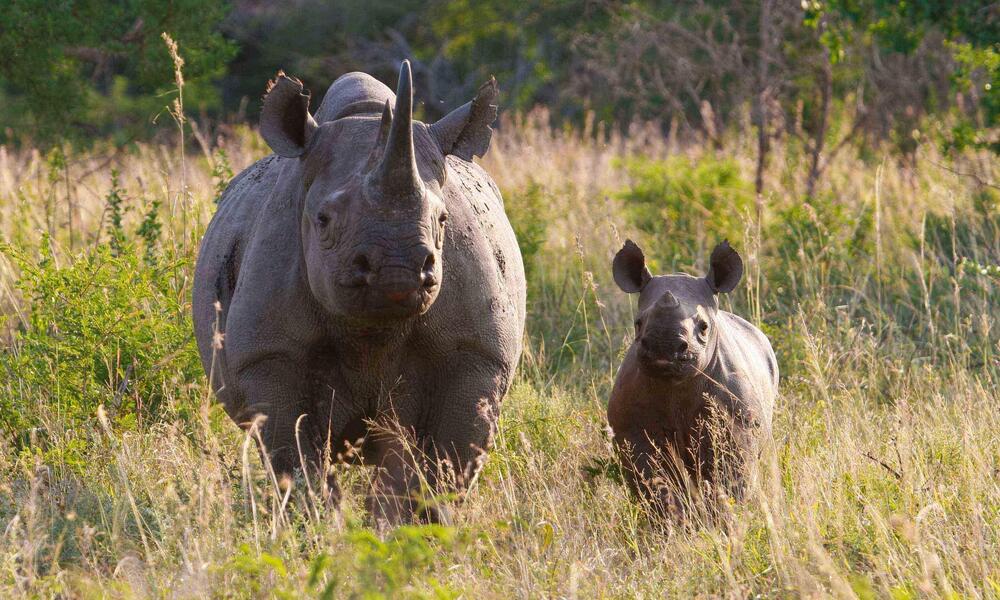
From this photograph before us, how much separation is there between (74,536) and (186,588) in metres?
1.05

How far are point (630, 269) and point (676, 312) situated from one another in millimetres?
631

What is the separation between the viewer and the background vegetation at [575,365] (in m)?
4.21

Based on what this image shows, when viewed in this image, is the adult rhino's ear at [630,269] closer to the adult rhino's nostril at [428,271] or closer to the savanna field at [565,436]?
the savanna field at [565,436]

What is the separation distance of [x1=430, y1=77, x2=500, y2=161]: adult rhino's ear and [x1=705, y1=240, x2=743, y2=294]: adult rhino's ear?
3.85 feet

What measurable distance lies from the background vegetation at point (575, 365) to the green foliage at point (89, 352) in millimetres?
19

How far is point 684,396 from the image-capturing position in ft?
17.2

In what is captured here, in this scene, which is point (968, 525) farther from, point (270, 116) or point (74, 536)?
point (74, 536)

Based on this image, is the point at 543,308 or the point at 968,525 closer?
the point at 968,525

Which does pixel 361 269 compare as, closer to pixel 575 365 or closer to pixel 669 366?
pixel 669 366

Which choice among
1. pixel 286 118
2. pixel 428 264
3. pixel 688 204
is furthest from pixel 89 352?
pixel 688 204

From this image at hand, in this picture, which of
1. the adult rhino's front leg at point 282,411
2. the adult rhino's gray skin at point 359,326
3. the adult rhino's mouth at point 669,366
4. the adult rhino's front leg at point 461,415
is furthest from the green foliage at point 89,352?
the adult rhino's mouth at point 669,366

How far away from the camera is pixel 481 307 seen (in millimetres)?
4559

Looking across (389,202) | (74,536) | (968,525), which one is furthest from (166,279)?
(968,525)

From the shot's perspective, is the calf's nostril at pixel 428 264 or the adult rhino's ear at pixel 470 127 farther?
the adult rhino's ear at pixel 470 127
